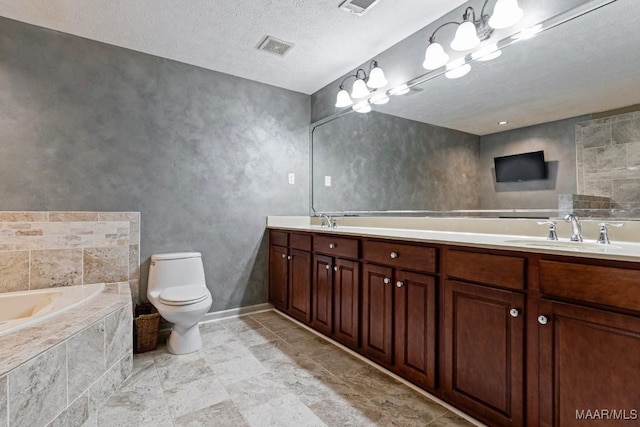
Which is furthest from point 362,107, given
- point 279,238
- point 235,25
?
point 279,238

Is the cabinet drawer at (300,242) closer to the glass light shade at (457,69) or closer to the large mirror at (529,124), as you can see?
the large mirror at (529,124)

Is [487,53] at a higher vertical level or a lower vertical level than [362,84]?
lower

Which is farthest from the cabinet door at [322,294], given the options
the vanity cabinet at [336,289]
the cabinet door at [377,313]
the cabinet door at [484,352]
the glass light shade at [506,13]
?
the glass light shade at [506,13]

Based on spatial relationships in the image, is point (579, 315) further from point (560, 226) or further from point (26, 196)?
point (26, 196)

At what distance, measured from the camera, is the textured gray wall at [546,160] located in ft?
5.22

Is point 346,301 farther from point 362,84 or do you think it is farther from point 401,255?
point 362,84

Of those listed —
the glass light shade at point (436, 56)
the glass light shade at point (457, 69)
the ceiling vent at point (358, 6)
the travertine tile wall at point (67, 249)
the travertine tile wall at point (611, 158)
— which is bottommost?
the travertine tile wall at point (67, 249)

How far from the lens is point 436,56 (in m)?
2.06

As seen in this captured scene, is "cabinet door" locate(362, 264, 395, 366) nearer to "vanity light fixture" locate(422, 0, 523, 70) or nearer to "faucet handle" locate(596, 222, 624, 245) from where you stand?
"faucet handle" locate(596, 222, 624, 245)

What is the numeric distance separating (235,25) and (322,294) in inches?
80.2

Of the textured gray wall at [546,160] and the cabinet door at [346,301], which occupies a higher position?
the textured gray wall at [546,160]

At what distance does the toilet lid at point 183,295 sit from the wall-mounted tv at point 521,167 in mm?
2068

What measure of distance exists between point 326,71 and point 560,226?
2222 mm

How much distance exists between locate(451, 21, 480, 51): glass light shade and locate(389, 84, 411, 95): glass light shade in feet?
1.70
